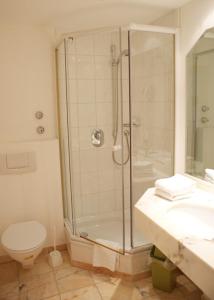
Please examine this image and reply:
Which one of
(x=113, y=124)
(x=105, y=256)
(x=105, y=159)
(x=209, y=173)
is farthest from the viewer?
(x=105, y=159)

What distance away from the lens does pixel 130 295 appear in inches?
80.0

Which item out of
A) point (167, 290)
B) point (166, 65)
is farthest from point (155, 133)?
point (167, 290)

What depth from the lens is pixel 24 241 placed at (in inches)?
84.4

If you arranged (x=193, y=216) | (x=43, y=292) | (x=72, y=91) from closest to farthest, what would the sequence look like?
(x=193, y=216), (x=43, y=292), (x=72, y=91)

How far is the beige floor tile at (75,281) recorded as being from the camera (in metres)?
2.15

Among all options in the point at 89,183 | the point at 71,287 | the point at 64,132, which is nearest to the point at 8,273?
the point at 71,287

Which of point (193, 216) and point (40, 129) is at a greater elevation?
point (40, 129)

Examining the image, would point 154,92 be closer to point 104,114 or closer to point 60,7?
point 104,114

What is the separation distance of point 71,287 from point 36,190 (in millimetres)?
938

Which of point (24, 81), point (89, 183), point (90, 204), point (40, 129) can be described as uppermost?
point (24, 81)

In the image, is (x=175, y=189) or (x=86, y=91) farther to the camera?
(x=86, y=91)

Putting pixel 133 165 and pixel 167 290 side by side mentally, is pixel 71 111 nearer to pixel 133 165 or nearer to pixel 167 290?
pixel 133 165

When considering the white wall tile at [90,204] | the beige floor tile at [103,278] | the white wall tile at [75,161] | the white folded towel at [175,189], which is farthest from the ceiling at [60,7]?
the beige floor tile at [103,278]

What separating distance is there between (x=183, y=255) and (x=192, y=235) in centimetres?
11
